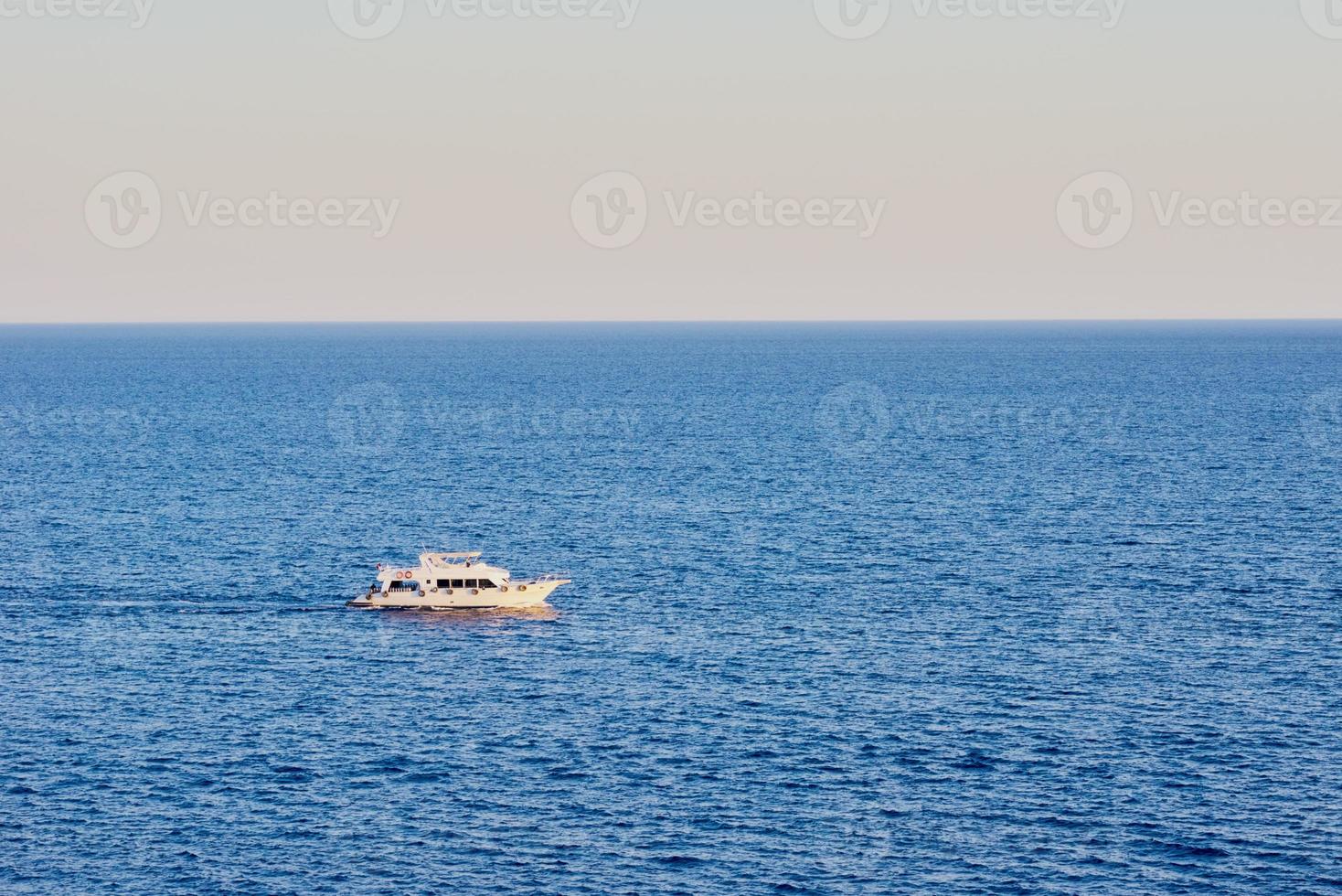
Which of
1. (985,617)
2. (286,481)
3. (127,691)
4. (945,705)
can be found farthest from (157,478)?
(945,705)

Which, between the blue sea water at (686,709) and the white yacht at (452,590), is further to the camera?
the white yacht at (452,590)

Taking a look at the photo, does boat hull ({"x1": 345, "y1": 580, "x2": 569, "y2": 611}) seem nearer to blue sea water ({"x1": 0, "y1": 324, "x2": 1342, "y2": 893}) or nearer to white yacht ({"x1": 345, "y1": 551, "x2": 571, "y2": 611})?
white yacht ({"x1": 345, "y1": 551, "x2": 571, "y2": 611})

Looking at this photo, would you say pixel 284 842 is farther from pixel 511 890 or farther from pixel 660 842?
pixel 660 842

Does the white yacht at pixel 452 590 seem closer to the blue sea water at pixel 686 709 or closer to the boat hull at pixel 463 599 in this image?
the boat hull at pixel 463 599

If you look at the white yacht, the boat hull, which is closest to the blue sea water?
the boat hull

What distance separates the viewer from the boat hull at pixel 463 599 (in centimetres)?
11850

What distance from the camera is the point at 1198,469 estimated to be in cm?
19225

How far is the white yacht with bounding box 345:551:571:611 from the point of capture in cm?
11850

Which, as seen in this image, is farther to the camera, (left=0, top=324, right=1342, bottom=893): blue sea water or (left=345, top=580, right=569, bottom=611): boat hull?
(left=345, top=580, right=569, bottom=611): boat hull

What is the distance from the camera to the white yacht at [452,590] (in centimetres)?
11850

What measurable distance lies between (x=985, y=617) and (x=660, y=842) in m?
46.8

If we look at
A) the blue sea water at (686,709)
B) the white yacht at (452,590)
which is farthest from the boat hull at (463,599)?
the blue sea water at (686,709)

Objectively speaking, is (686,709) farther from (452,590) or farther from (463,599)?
(452,590)

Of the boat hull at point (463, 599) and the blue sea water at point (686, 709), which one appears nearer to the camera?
the blue sea water at point (686, 709)
